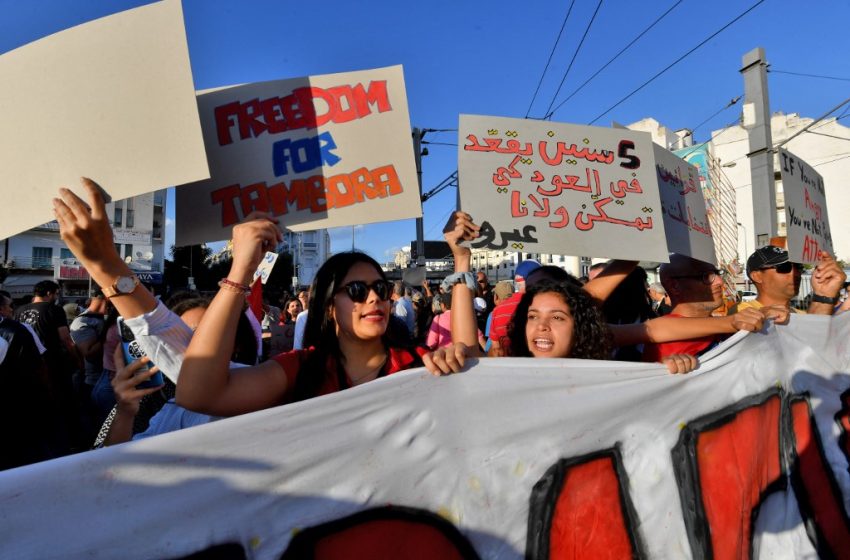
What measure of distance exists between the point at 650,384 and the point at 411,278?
788 centimetres

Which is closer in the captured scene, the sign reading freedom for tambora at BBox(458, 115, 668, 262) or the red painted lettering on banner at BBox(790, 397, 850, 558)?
the sign reading freedom for tambora at BBox(458, 115, 668, 262)

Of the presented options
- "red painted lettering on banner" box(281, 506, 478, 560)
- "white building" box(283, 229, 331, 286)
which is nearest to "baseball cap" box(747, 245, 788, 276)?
"red painted lettering on banner" box(281, 506, 478, 560)

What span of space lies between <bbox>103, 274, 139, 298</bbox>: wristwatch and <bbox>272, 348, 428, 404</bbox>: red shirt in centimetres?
48

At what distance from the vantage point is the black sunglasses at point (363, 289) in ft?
5.94

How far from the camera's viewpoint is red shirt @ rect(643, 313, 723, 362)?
2.57 metres

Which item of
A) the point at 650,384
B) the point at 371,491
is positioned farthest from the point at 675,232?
the point at 371,491

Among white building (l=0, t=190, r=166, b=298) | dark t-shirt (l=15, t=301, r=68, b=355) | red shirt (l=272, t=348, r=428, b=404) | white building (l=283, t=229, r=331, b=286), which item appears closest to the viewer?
red shirt (l=272, t=348, r=428, b=404)

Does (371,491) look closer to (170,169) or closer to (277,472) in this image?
(277,472)

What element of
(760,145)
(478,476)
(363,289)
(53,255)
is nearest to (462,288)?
(363,289)

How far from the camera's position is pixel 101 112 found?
5.34 feet

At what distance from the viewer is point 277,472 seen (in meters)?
1.32

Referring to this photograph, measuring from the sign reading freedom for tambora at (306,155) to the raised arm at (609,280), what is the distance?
1.30 m

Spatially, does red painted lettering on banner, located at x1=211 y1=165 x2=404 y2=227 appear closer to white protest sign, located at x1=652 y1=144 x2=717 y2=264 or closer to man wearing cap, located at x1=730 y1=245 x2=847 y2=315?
white protest sign, located at x1=652 y1=144 x2=717 y2=264

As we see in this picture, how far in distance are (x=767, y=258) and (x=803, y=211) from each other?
0.86 m
